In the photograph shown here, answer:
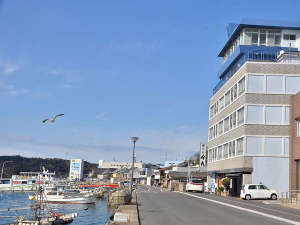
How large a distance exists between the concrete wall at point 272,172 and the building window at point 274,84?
7.90 metres

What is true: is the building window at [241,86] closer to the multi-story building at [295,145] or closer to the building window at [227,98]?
the building window at [227,98]

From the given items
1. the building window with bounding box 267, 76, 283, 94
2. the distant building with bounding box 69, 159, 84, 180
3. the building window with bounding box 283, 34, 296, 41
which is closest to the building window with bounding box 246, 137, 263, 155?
the building window with bounding box 267, 76, 283, 94

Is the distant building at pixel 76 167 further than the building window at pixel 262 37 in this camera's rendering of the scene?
Yes

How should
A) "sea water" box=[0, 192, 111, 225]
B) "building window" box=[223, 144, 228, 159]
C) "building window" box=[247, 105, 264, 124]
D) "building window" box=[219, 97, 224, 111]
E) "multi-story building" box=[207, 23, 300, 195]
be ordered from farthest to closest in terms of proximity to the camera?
"building window" box=[219, 97, 224, 111] < "building window" box=[223, 144, 228, 159] < "building window" box=[247, 105, 264, 124] < "multi-story building" box=[207, 23, 300, 195] < "sea water" box=[0, 192, 111, 225]

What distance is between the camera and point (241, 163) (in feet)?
159

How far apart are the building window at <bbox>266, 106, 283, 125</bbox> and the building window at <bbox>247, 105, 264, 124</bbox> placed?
0.72m

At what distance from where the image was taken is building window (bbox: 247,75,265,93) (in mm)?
48500

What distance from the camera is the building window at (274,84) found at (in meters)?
48.4

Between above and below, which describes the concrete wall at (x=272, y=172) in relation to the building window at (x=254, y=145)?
below

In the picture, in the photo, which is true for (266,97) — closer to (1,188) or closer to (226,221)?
(226,221)

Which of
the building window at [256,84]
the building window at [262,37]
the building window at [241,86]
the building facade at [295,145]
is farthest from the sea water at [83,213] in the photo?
the building window at [262,37]

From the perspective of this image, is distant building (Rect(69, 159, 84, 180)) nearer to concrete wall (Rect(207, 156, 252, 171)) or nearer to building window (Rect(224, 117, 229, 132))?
concrete wall (Rect(207, 156, 252, 171))

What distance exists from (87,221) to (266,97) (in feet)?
83.3

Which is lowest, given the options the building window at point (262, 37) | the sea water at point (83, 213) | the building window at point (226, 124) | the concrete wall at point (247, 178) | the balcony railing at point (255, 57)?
the sea water at point (83, 213)
